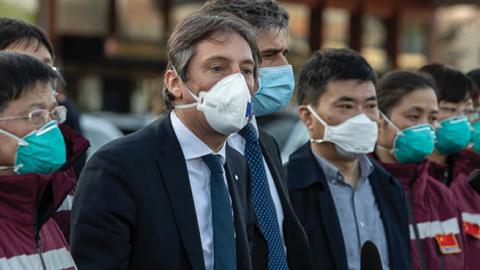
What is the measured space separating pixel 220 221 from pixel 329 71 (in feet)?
5.75

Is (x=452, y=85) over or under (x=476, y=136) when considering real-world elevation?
over

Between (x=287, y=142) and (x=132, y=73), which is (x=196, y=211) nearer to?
(x=287, y=142)

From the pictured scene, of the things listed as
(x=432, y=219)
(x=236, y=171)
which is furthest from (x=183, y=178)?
Result: (x=432, y=219)

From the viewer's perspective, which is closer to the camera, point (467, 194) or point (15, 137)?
point (15, 137)

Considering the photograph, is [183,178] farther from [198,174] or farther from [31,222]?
[31,222]

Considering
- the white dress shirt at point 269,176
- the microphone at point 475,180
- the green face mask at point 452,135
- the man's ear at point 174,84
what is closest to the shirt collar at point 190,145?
the man's ear at point 174,84

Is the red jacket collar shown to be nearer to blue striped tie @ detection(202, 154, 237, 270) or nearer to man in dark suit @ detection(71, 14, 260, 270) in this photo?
man in dark suit @ detection(71, 14, 260, 270)

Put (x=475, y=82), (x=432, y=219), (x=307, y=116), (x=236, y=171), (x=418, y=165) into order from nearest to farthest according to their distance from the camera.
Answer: (x=236, y=171) → (x=307, y=116) → (x=432, y=219) → (x=418, y=165) → (x=475, y=82)

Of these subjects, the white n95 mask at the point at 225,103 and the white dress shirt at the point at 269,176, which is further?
the white dress shirt at the point at 269,176

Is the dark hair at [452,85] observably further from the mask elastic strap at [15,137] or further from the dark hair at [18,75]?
the mask elastic strap at [15,137]

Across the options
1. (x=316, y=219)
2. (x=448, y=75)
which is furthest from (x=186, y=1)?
(x=316, y=219)

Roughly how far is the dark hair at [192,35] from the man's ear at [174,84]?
0.02 m

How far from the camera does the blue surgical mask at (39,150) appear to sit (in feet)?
12.6

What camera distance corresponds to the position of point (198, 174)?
3.75m
